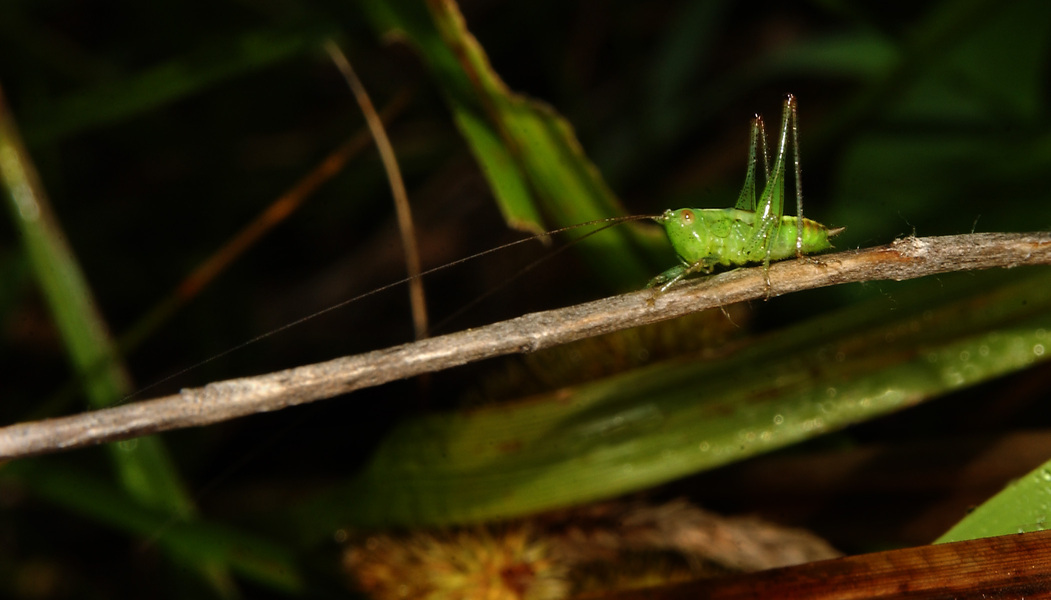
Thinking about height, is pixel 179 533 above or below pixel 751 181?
below

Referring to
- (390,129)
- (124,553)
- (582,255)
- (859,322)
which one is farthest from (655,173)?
(124,553)

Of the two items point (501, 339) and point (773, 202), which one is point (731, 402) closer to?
point (773, 202)

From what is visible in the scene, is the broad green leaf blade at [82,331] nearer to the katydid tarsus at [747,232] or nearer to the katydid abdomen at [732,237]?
the katydid tarsus at [747,232]

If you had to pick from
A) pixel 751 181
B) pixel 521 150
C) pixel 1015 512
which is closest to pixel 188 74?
pixel 521 150

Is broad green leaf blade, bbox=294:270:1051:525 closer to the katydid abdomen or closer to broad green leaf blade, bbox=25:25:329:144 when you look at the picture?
the katydid abdomen

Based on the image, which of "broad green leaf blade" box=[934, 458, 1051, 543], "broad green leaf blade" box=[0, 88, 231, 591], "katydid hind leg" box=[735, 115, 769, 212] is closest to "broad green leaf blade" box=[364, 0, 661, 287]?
"katydid hind leg" box=[735, 115, 769, 212]

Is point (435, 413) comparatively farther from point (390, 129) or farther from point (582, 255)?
point (390, 129)

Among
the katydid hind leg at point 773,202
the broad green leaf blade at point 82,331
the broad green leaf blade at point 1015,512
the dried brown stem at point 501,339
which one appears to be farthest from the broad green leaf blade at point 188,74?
the broad green leaf blade at point 1015,512
